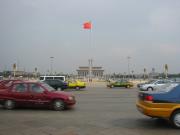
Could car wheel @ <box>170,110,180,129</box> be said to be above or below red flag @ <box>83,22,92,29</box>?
below

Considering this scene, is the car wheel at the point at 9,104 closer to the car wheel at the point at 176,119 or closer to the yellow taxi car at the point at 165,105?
the yellow taxi car at the point at 165,105

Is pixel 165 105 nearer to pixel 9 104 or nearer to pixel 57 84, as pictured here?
pixel 9 104

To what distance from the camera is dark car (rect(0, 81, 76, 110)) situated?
15.8 metres

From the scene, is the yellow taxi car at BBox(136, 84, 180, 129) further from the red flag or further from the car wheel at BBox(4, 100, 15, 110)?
the red flag

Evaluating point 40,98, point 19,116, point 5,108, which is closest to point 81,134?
point 19,116

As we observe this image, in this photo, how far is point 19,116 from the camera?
1340 centimetres

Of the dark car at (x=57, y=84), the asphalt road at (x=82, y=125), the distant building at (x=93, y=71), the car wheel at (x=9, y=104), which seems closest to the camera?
the asphalt road at (x=82, y=125)

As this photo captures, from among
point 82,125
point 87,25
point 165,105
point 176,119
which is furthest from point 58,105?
point 87,25

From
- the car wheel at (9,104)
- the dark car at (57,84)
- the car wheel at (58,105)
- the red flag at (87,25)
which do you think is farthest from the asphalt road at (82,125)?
the red flag at (87,25)

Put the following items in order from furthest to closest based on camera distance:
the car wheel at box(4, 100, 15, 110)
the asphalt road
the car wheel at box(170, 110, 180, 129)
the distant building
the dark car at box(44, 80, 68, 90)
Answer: the distant building
the dark car at box(44, 80, 68, 90)
the car wheel at box(4, 100, 15, 110)
the car wheel at box(170, 110, 180, 129)
the asphalt road

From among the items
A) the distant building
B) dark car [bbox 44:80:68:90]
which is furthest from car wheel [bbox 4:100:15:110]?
the distant building

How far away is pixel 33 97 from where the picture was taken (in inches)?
624

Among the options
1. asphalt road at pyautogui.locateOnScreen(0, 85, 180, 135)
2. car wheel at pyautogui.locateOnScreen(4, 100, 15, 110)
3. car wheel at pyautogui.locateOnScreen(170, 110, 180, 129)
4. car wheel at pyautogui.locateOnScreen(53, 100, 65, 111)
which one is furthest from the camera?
car wheel at pyautogui.locateOnScreen(4, 100, 15, 110)

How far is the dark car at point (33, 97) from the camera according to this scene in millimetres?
15812
